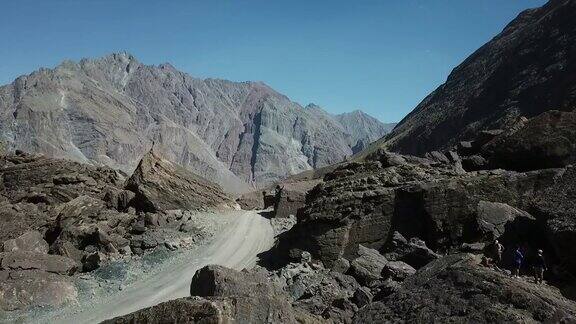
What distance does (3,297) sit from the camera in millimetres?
22000

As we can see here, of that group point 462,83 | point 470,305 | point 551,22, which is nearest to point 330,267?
point 470,305

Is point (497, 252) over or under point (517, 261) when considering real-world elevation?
over

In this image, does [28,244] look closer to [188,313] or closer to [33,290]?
[33,290]

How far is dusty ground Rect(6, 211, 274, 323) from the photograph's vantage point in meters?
22.5

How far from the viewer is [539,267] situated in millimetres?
15531

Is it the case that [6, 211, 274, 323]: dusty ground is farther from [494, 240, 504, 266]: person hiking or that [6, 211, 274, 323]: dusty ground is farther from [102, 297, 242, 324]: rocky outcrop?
[494, 240, 504, 266]: person hiking

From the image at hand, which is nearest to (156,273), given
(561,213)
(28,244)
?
(28,244)

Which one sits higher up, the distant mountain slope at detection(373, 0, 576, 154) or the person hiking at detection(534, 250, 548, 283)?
the distant mountain slope at detection(373, 0, 576, 154)

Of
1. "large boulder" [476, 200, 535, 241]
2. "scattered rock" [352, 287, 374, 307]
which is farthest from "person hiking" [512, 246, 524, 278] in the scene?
"scattered rock" [352, 287, 374, 307]

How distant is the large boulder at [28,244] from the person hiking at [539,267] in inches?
983

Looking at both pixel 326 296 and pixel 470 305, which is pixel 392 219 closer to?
pixel 326 296

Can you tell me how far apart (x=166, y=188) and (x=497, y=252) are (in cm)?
2623

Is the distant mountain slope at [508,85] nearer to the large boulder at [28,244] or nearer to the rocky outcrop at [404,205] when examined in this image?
the rocky outcrop at [404,205]

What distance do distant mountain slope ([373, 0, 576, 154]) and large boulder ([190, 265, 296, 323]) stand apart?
94566 millimetres
